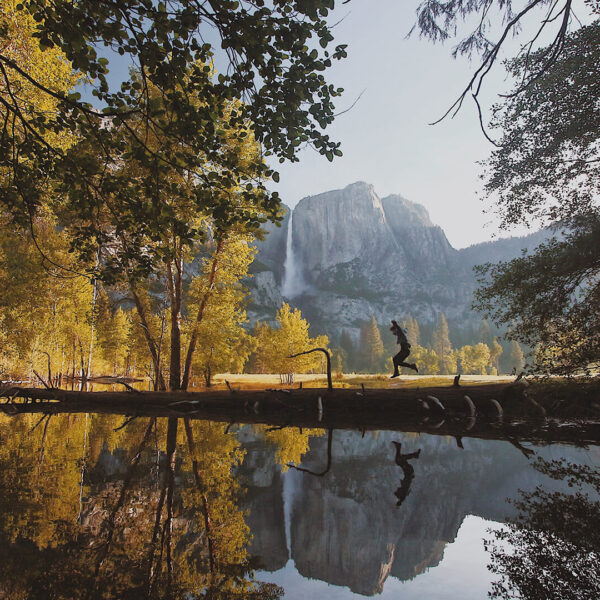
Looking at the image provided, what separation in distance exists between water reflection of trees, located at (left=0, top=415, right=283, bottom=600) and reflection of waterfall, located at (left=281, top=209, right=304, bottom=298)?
7108 inches

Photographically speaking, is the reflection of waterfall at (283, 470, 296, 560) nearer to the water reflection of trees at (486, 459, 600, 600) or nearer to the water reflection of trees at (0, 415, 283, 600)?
the water reflection of trees at (0, 415, 283, 600)

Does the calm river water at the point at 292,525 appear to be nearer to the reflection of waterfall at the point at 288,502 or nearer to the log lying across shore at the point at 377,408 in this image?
the reflection of waterfall at the point at 288,502

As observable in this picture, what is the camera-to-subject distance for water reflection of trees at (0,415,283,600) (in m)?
1.69

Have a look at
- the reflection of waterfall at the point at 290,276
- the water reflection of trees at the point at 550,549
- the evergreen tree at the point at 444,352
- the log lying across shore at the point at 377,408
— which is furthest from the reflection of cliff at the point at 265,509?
→ the reflection of waterfall at the point at 290,276

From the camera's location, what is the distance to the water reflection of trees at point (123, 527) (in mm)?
1686

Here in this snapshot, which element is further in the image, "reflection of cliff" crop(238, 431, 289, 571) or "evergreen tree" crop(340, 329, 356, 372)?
"evergreen tree" crop(340, 329, 356, 372)

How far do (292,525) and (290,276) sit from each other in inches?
7552

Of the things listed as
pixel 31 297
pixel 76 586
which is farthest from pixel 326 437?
pixel 31 297

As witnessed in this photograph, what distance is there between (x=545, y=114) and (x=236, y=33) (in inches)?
440

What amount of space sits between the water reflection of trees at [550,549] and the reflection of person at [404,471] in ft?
3.23

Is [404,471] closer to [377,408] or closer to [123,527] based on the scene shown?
[123,527]

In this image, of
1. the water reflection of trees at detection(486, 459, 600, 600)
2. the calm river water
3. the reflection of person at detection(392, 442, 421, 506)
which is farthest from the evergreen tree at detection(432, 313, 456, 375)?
the water reflection of trees at detection(486, 459, 600, 600)

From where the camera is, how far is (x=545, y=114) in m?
10.2

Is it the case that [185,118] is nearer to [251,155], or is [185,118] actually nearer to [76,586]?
[76,586]
